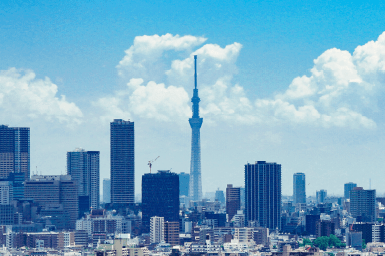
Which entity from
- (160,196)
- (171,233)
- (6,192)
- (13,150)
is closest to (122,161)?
(13,150)

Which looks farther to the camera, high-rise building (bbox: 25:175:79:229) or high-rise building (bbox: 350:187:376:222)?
high-rise building (bbox: 350:187:376:222)

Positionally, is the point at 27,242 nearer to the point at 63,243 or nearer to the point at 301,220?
the point at 63,243

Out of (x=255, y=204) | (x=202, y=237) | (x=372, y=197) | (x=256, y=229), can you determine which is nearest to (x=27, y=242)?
(x=202, y=237)

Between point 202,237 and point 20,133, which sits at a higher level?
point 20,133

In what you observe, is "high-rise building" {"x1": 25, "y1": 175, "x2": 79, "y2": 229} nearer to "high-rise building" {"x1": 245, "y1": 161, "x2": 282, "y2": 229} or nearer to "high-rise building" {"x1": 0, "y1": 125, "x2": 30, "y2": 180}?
"high-rise building" {"x1": 0, "y1": 125, "x2": 30, "y2": 180}

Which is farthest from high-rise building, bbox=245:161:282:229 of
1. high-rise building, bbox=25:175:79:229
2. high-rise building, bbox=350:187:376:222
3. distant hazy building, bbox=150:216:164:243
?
distant hazy building, bbox=150:216:164:243

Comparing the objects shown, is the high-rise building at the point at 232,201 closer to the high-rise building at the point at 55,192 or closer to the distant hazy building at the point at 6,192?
the high-rise building at the point at 55,192

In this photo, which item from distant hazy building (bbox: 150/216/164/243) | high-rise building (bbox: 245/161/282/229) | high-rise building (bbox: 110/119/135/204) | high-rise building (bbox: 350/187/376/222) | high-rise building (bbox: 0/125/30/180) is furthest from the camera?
high-rise building (bbox: 110/119/135/204)

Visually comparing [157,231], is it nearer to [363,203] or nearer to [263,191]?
[263,191]
